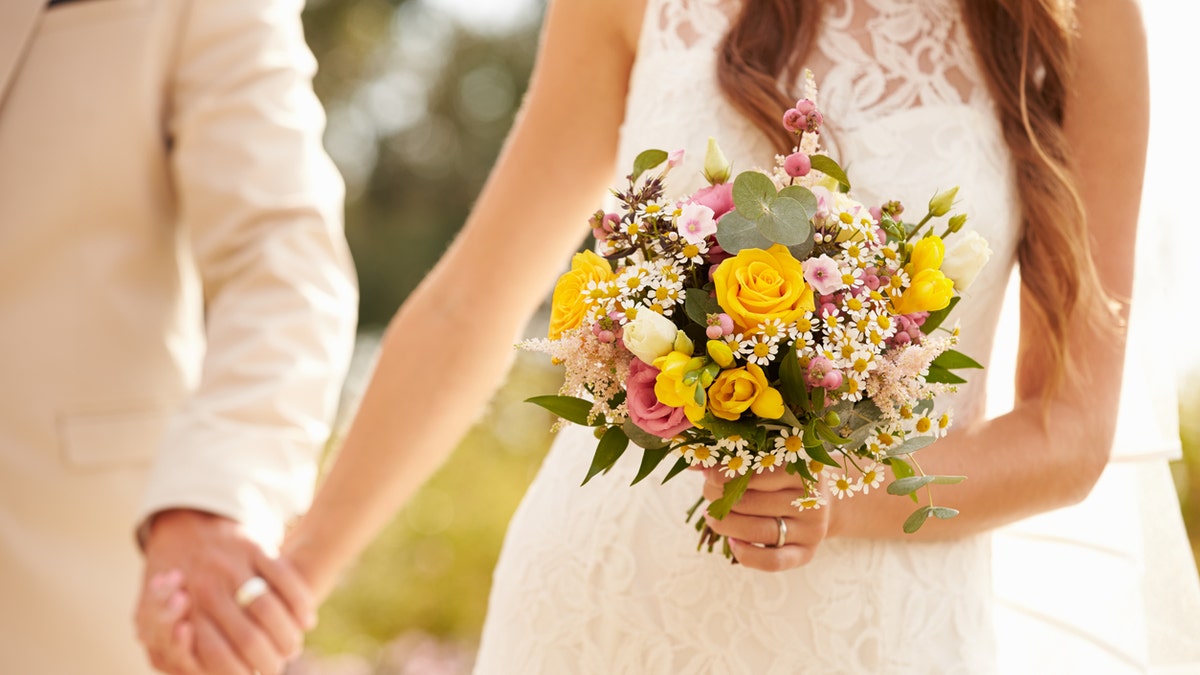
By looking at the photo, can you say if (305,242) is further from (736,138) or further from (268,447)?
(736,138)

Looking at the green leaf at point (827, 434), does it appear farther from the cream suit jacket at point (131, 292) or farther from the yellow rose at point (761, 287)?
the cream suit jacket at point (131, 292)

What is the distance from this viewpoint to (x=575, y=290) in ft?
5.80

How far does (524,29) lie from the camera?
546 inches

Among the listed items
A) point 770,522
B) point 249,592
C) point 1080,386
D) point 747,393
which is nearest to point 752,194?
point 747,393

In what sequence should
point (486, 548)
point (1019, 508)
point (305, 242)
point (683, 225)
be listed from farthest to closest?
1. point (486, 548)
2. point (305, 242)
3. point (1019, 508)
4. point (683, 225)

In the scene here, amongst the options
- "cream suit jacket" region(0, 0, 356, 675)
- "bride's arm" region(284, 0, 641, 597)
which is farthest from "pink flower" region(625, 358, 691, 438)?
"cream suit jacket" region(0, 0, 356, 675)

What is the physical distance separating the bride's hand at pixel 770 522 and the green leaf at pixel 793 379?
22 centimetres

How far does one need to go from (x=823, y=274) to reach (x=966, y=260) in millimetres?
250

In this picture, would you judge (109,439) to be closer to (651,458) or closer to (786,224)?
(651,458)

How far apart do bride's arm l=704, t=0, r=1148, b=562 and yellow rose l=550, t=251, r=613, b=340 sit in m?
0.61

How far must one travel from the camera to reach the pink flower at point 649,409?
1661 mm

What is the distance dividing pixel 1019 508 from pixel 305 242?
1.83 m

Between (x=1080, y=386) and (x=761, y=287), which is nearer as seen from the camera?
(x=761, y=287)

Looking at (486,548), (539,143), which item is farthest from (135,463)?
(486,548)
